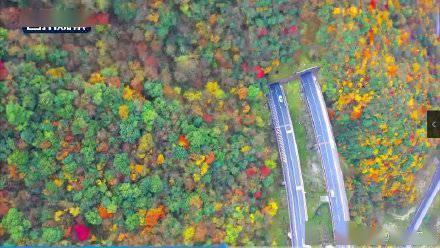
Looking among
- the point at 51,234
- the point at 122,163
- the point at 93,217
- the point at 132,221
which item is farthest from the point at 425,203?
the point at 51,234

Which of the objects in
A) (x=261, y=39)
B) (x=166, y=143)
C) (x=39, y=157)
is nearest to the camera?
(x=39, y=157)

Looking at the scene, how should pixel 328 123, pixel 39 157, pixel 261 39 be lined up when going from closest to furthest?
pixel 39 157 → pixel 261 39 → pixel 328 123

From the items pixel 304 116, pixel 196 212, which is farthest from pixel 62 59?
pixel 304 116

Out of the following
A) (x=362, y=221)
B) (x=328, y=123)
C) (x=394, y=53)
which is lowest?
(x=362, y=221)

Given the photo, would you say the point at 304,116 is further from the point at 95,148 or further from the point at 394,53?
the point at 95,148

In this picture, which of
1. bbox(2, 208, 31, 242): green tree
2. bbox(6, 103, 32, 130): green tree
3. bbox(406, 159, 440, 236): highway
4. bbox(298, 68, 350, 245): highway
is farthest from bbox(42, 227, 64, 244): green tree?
bbox(406, 159, 440, 236): highway

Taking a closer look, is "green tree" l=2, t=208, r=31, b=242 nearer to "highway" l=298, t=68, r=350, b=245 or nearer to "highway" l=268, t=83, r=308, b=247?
"highway" l=268, t=83, r=308, b=247
